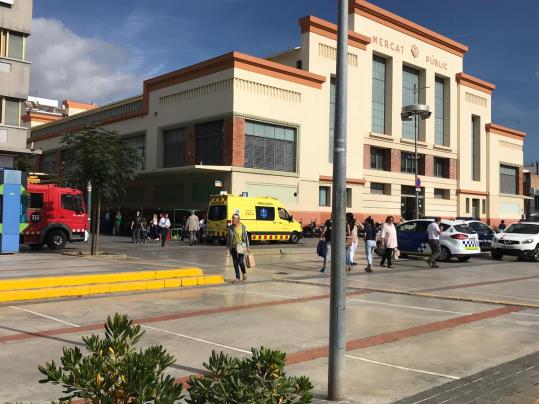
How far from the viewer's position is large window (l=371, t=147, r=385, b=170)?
46500 millimetres

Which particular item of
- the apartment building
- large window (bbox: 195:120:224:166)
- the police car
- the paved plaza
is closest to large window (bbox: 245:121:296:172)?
large window (bbox: 195:120:224:166)

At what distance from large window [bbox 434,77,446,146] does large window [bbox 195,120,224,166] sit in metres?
24.5

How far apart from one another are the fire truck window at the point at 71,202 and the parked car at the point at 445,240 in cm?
1373

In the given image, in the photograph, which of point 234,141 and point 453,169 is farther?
point 453,169

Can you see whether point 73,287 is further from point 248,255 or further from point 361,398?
point 361,398

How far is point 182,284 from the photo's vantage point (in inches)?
514

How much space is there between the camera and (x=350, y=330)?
8188 millimetres

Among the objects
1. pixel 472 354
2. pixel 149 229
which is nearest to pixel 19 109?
pixel 149 229

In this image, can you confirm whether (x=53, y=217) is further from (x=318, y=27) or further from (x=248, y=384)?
(x=318, y=27)

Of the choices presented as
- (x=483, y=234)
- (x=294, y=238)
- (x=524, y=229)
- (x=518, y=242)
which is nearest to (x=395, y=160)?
(x=294, y=238)

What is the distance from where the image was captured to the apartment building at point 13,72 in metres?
24.6

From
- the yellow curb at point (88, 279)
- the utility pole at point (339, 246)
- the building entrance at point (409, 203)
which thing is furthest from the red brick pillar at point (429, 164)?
the utility pole at point (339, 246)

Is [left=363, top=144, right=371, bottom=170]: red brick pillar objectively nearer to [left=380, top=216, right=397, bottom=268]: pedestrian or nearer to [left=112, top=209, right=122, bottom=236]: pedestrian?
[left=112, top=209, right=122, bottom=236]: pedestrian

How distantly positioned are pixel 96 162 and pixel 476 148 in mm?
46591
